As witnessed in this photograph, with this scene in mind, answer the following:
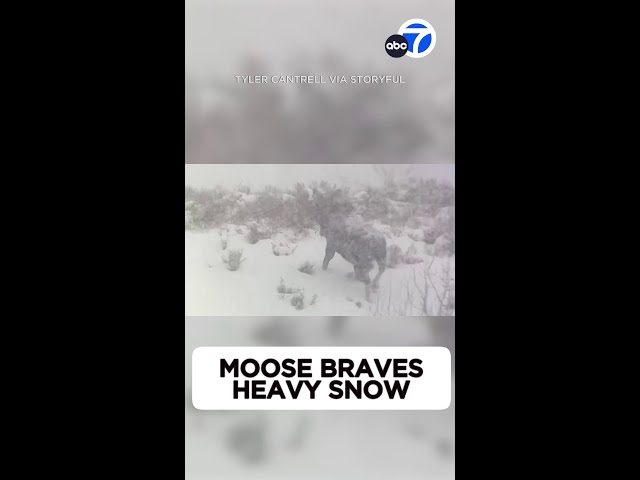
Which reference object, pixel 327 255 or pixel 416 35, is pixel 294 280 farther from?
pixel 416 35

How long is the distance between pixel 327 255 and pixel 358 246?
0.14m

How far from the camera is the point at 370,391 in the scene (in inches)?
90.0

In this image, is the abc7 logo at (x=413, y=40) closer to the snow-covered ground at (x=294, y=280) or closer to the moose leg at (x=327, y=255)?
the snow-covered ground at (x=294, y=280)

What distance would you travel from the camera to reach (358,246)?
2338 millimetres

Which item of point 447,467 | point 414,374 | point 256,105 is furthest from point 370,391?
point 256,105

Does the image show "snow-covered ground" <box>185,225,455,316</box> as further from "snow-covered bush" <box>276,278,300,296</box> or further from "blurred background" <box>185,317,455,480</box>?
"blurred background" <box>185,317,455,480</box>

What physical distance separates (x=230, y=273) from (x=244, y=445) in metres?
0.72

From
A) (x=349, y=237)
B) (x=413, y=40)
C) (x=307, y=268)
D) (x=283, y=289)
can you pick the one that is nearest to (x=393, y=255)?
(x=349, y=237)

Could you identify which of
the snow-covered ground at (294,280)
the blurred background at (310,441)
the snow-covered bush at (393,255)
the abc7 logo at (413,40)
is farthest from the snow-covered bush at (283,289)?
the abc7 logo at (413,40)

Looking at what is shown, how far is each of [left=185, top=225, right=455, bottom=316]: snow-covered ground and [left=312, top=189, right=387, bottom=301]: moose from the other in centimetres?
3

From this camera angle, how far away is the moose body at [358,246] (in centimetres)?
234

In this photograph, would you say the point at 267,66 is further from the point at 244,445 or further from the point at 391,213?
the point at 244,445
